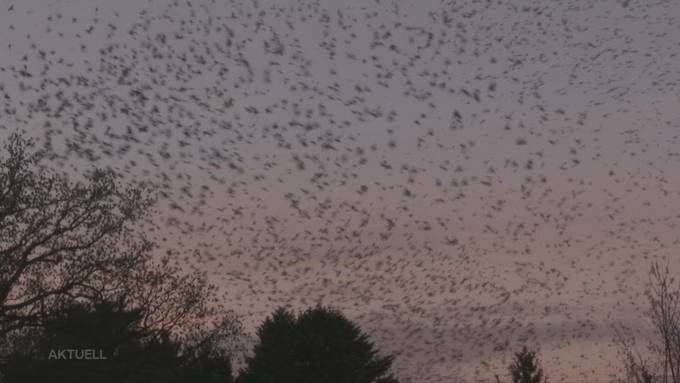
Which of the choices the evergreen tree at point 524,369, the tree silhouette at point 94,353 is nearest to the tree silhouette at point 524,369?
the evergreen tree at point 524,369

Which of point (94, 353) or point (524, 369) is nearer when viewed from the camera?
point (94, 353)

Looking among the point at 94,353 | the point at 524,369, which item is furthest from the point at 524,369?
the point at 94,353

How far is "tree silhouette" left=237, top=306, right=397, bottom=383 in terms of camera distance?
6203 centimetres

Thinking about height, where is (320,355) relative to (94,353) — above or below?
above

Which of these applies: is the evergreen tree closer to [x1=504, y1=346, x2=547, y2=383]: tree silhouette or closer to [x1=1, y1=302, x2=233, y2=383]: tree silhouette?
[x1=504, y1=346, x2=547, y2=383]: tree silhouette

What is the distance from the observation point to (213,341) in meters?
44.8

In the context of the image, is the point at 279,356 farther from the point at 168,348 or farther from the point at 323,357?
the point at 168,348

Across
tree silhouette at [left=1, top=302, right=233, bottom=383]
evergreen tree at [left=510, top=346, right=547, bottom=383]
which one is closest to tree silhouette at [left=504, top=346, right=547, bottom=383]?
evergreen tree at [left=510, top=346, right=547, bottom=383]

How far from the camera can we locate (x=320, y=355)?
205ft

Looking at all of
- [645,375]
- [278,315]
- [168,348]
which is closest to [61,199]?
[168,348]

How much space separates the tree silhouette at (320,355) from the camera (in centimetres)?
6203

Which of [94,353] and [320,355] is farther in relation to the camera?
[320,355]

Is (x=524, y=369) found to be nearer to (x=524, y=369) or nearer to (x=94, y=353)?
(x=524, y=369)

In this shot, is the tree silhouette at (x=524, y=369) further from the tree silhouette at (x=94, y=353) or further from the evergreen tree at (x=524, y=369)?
the tree silhouette at (x=94, y=353)
